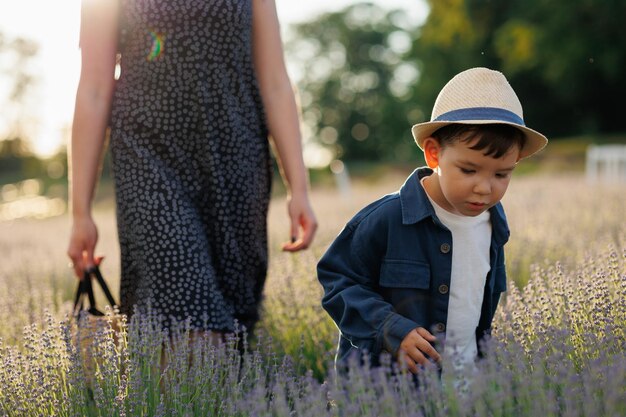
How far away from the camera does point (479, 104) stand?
8.59 feet

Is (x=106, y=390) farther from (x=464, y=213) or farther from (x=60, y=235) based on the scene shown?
(x=60, y=235)

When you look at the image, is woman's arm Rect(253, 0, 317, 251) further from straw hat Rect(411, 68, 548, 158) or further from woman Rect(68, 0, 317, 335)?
straw hat Rect(411, 68, 548, 158)

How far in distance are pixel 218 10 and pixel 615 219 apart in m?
3.79

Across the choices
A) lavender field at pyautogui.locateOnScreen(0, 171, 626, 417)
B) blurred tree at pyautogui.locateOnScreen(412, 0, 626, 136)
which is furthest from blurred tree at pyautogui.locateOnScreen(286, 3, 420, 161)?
lavender field at pyautogui.locateOnScreen(0, 171, 626, 417)

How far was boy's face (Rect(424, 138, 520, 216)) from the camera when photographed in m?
2.57

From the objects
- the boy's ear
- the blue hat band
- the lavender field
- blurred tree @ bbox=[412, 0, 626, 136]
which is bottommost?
the lavender field

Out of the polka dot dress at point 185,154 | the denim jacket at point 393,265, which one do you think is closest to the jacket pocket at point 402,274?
the denim jacket at point 393,265

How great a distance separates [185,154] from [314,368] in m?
1.06

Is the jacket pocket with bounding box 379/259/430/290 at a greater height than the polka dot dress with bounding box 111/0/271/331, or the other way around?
the polka dot dress with bounding box 111/0/271/331

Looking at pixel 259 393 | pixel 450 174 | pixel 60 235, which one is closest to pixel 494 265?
pixel 450 174

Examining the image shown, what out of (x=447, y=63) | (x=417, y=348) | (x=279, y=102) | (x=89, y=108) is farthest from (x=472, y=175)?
(x=447, y=63)

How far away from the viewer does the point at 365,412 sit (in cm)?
213

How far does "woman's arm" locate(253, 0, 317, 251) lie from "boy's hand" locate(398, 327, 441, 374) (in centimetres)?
113

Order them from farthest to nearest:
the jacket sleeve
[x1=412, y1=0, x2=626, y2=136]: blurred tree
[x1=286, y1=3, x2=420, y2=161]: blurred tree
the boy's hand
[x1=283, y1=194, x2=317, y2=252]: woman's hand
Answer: [x1=286, y1=3, x2=420, y2=161]: blurred tree
[x1=412, y1=0, x2=626, y2=136]: blurred tree
[x1=283, y1=194, x2=317, y2=252]: woman's hand
the jacket sleeve
the boy's hand
